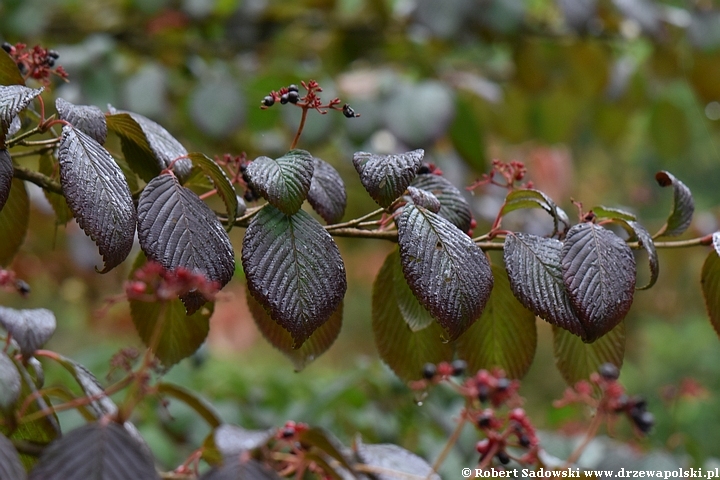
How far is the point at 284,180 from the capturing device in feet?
1.90

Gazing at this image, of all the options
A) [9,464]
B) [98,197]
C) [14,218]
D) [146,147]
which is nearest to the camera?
[9,464]

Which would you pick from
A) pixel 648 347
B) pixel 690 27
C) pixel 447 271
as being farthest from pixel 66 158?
pixel 648 347

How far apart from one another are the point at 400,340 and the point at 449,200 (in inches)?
5.7

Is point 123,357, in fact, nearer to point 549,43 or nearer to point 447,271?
point 447,271

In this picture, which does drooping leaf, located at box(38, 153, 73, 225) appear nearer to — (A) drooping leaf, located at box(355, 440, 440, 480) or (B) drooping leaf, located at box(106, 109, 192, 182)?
(B) drooping leaf, located at box(106, 109, 192, 182)

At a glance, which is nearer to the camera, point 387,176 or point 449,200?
point 387,176

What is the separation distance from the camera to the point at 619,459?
120 cm

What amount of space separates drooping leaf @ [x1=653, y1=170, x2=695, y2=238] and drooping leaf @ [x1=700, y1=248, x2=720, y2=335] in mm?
37

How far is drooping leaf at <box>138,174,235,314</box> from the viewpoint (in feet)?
1.77

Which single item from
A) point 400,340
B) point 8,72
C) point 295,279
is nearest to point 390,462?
point 400,340

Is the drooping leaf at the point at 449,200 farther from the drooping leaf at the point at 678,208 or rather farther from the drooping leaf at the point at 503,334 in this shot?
the drooping leaf at the point at 678,208

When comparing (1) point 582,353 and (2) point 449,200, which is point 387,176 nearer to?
(2) point 449,200

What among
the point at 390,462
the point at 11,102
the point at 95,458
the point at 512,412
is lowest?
the point at 390,462

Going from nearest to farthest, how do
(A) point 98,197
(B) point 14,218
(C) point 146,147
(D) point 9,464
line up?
(D) point 9,464 < (A) point 98,197 < (C) point 146,147 < (B) point 14,218
